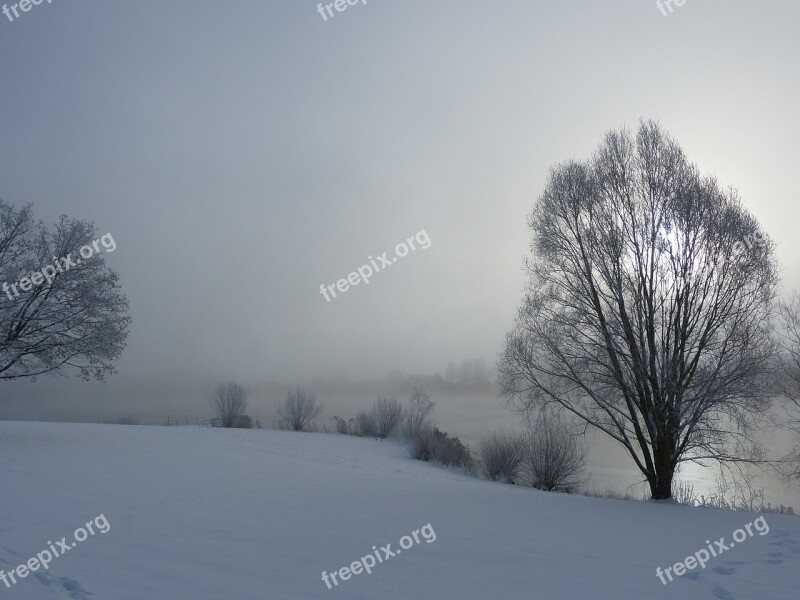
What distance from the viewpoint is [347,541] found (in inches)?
269

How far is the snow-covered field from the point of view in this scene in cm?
514

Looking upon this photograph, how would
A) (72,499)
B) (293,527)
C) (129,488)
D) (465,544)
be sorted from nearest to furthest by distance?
1. (465,544)
2. (293,527)
3. (72,499)
4. (129,488)

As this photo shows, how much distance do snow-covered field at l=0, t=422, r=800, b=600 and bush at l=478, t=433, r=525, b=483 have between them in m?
A: 12.8

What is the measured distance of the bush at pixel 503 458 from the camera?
25016 mm

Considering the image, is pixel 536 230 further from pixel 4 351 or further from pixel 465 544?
pixel 4 351

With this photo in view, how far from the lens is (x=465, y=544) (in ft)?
22.7

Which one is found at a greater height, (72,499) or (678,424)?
(72,499)

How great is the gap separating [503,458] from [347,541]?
20.1 meters

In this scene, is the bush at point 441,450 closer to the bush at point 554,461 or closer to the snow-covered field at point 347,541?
the bush at point 554,461

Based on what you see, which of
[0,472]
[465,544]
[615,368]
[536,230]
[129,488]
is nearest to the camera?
[465,544]

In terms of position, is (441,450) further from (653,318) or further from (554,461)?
(653,318)

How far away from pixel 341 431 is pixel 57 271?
102 feet

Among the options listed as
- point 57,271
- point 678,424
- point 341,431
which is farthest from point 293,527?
point 341,431

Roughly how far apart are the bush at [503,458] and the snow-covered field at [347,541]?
42.0ft
